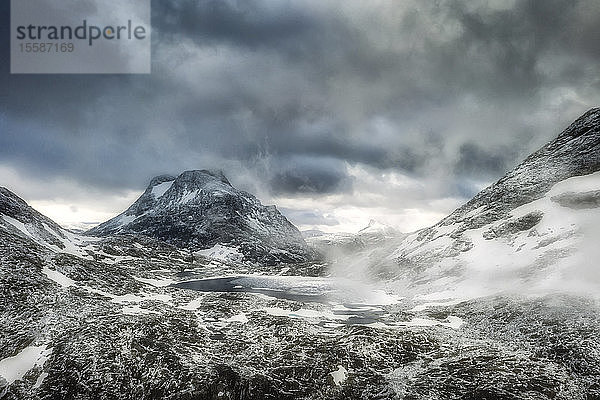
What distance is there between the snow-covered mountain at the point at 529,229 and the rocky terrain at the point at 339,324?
404 mm

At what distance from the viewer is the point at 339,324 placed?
46.8m

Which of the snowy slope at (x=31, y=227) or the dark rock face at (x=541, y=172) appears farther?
the dark rock face at (x=541, y=172)

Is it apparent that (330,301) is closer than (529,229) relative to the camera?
Yes

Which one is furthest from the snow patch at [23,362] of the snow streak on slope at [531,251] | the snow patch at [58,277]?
the snow streak on slope at [531,251]

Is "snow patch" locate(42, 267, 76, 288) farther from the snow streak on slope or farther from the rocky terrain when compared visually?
the snow streak on slope

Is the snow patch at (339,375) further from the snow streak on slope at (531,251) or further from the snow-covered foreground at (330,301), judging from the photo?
the snow streak on slope at (531,251)

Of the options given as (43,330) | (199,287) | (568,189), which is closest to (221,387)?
(43,330)

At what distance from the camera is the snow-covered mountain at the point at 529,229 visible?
56.4 metres

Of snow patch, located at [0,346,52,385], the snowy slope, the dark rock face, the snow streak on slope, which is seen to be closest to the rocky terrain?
snow patch, located at [0,346,52,385]

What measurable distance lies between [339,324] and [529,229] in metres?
49.0

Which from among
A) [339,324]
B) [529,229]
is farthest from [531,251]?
[339,324]

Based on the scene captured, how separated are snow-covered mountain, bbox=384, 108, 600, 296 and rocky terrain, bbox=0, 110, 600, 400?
15.9 inches

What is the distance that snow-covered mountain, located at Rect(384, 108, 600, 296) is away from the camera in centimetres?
5644

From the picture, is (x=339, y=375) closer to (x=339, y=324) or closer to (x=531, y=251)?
(x=339, y=324)
